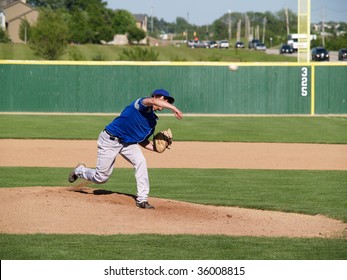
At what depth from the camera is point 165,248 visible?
10.1 metres

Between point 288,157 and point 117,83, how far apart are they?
16.3 m

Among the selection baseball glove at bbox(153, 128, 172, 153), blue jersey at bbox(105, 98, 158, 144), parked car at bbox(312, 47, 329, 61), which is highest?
blue jersey at bbox(105, 98, 158, 144)

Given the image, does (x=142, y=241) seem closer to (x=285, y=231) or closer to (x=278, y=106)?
(x=285, y=231)

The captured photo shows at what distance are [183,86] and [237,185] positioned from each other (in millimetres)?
20879

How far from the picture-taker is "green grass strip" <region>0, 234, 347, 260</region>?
382 inches

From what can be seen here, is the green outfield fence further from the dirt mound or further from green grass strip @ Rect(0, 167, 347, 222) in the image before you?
the dirt mound

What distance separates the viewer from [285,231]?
11.5 metres

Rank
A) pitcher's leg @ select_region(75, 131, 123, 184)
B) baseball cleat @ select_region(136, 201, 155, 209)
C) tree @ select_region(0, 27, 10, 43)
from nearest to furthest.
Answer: pitcher's leg @ select_region(75, 131, 123, 184) → baseball cleat @ select_region(136, 201, 155, 209) → tree @ select_region(0, 27, 10, 43)

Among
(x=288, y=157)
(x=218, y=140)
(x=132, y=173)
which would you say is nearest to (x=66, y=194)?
(x=132, y=173)

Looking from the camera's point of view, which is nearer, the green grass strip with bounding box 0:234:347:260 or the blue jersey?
the green grass strip with bounding box 0:234:347:260

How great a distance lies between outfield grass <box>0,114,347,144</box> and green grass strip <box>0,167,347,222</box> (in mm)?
7604

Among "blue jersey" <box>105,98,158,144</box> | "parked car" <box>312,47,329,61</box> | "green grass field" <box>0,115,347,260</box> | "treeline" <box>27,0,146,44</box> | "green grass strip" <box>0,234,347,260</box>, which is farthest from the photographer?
"treeline" <box>27,0,146,44</box>

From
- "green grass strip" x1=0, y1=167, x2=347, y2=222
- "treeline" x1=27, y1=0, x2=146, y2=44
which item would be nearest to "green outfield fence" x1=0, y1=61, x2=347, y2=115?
"green grass strip" x1=0, y1=167, x2=347, y2=222

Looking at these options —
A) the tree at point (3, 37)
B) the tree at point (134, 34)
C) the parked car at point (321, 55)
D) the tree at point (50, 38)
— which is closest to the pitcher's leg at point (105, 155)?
the tree at point (50, 38)
